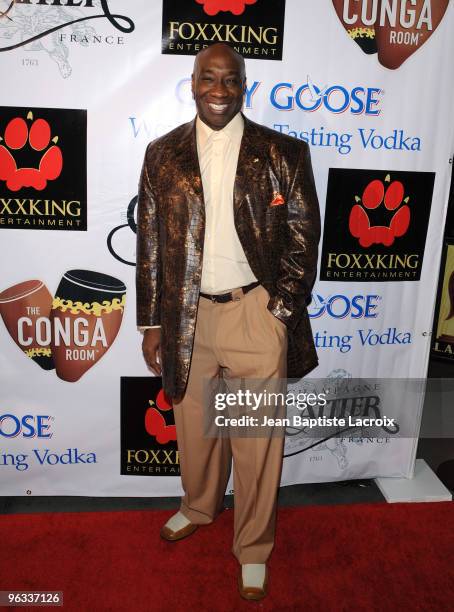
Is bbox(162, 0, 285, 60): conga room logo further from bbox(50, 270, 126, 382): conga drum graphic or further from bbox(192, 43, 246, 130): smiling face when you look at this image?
bbox(50, 270, 126, 382): conga drum graphic

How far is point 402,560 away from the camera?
2494mm

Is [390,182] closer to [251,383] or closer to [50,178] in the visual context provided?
[251,383]

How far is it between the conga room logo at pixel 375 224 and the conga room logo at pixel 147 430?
103cm

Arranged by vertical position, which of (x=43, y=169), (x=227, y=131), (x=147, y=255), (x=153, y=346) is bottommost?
(x=153, y=346)

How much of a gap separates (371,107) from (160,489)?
7.08 ft

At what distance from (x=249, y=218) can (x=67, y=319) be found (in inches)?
45.2

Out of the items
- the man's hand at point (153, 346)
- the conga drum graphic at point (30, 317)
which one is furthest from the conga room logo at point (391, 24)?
the conga drum graphic at point (30, 317)

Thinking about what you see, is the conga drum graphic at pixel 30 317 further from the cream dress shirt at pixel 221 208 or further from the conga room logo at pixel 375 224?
the conga room logo at pixel 375 224

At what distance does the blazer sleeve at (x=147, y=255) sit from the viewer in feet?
7.29

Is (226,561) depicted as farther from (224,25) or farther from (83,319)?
(224,25)

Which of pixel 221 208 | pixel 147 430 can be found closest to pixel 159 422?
pixel 147 430

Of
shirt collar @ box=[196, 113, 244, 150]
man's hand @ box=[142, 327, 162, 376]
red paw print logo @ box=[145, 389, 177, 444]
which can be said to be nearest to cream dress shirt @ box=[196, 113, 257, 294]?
shirt collar @ box=[196, 113, 244, 150]

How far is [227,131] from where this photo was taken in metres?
2.11

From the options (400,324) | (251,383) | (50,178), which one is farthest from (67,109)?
(400,324)
